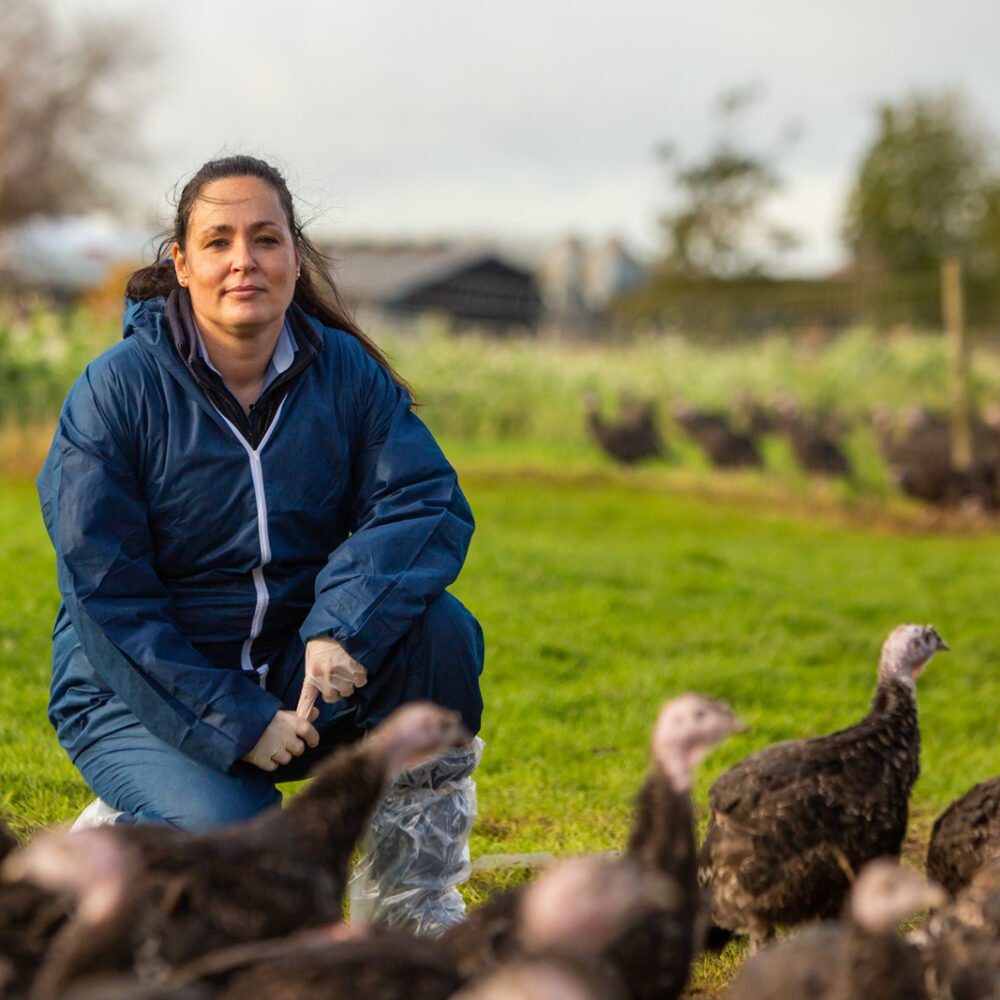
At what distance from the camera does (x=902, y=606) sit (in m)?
8.78

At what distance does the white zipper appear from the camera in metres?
3.46

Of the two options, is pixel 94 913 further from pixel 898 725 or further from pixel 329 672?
pixel 898 725

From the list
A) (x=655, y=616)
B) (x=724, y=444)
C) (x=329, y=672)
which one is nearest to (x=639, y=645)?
(x=655, y=616)

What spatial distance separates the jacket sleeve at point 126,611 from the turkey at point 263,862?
22.1 inches

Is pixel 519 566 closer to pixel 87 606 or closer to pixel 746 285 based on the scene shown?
pixel 87 606

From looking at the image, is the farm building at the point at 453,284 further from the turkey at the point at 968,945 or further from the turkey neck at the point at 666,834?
the turkey at the point at 968,945

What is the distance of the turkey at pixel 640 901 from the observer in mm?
2033

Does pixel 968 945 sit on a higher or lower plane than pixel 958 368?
higher

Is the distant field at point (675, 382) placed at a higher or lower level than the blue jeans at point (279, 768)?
lower

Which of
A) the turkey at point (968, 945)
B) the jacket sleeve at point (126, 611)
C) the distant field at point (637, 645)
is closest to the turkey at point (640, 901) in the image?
the turkey at point (968, 945)

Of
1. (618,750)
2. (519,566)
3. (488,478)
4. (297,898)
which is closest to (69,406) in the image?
(297,898)

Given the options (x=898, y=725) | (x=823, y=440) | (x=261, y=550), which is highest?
(x=261, y=550)

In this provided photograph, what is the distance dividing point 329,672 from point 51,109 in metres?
26.8

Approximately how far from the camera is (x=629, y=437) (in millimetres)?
15898
